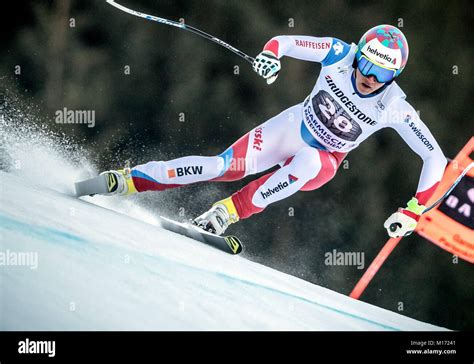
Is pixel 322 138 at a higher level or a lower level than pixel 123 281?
higher

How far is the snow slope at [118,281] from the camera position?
2.35 meters

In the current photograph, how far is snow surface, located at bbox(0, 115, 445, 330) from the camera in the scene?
2354 millimetres

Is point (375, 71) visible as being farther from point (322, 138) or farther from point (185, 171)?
point (185, 171)

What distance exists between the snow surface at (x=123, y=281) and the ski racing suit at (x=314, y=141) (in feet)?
0.89

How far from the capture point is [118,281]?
252cm

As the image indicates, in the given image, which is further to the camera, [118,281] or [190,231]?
[190,231]

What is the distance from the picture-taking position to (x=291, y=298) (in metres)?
3.19

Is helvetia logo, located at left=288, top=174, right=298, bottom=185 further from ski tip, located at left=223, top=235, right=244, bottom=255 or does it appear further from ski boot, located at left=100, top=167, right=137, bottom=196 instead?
ski boot, located at left=100, top=167, right=137, bottom=196

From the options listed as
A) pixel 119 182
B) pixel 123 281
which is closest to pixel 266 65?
pixel 119 182

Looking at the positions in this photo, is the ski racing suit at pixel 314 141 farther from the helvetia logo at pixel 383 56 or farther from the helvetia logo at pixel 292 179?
the helvetia logo at pixel 383 56

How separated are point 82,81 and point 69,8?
1.36 feet

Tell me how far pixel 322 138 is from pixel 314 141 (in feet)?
0.13

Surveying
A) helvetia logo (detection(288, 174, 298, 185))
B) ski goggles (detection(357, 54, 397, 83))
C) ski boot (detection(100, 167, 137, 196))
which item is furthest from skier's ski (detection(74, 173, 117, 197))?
ski goggles (detection(357, 54, 397, 83))
